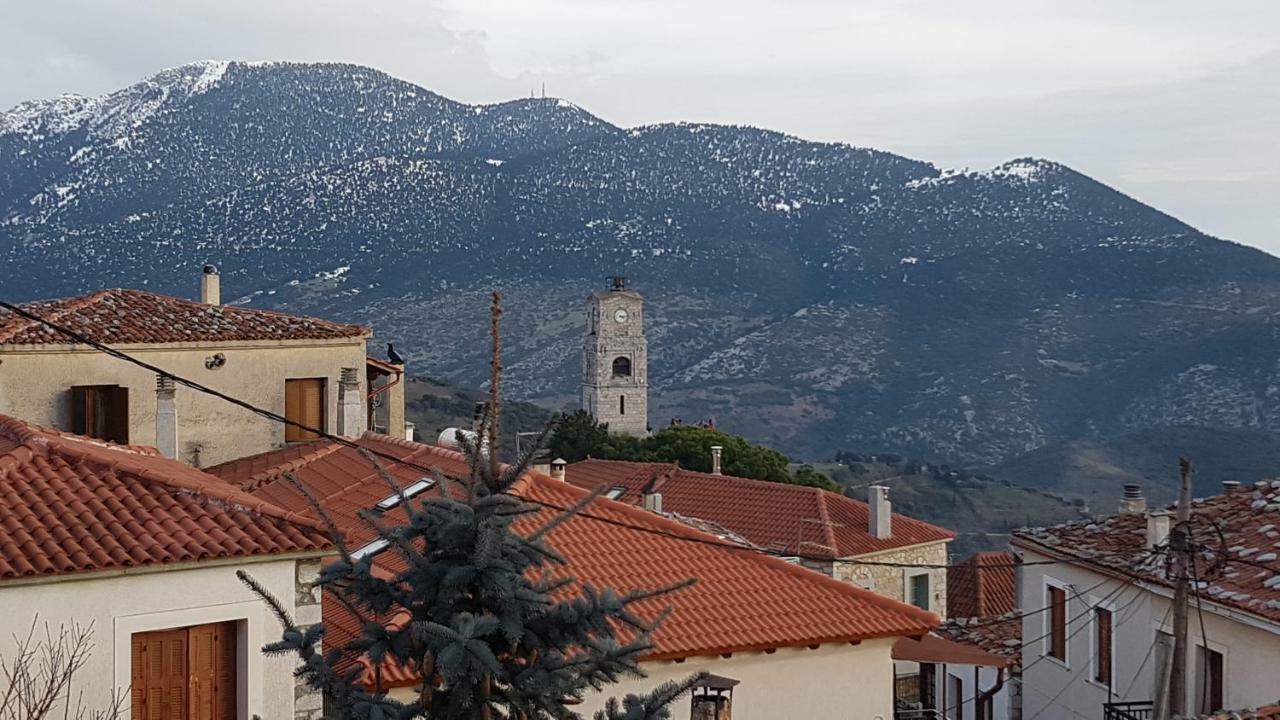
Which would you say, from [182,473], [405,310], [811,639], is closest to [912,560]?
[811,639]

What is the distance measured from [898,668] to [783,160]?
146527mm

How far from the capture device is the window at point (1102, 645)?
734 inches

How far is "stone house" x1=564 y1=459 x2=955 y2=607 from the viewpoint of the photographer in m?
33.6

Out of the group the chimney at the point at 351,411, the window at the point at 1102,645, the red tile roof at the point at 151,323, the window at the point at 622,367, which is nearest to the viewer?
the window at the point at 1102,645

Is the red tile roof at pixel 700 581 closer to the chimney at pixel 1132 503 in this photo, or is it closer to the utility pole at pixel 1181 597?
the utility pole at pixel 1181 597

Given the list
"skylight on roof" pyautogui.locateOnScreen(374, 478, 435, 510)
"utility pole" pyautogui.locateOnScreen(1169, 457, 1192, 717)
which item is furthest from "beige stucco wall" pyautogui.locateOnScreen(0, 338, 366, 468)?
"utility pole" pyautogui.locateOnScreen(1169, 457, 1192, 717)

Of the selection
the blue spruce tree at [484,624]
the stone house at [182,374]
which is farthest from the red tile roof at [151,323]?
the blue spruce tree at [484,624]

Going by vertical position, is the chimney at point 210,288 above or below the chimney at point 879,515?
above

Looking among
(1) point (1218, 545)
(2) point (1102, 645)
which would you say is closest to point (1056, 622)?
(2) point (1102, 645)

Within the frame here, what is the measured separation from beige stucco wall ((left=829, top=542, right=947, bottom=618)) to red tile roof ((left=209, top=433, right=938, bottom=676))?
1603cm

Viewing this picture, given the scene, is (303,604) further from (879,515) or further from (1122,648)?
(879,515)

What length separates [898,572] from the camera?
34.3 meters

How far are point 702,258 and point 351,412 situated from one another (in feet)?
423

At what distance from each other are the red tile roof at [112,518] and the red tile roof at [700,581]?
96.7 inches
